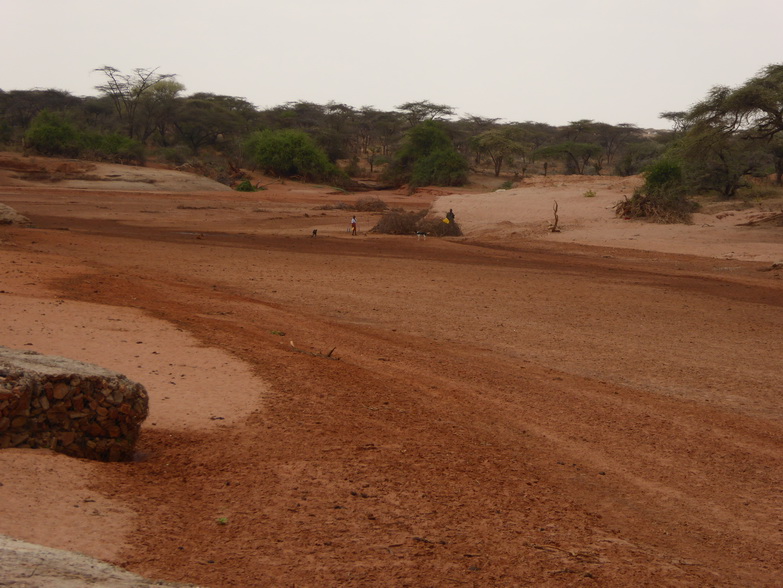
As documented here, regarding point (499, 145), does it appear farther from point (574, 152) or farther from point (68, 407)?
point (68, 407)

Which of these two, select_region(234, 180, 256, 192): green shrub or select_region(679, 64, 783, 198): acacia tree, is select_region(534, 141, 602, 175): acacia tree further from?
select_region(679, 64, 783, 198): acacia tree

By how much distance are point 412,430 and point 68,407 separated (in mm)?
2660

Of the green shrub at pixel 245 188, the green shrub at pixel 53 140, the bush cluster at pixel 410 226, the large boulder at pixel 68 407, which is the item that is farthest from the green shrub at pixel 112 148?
the large boulder at pixel 68 407

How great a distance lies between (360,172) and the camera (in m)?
67.0

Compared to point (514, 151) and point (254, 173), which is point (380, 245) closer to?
point (254, 173)

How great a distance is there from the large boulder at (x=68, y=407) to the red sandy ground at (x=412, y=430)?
0.76 ft

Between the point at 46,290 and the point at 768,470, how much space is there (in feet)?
29.0

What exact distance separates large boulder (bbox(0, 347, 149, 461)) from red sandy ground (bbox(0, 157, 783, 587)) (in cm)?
23

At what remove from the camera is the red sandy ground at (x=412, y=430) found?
13.6 feet

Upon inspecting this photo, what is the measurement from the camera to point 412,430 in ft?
21.0

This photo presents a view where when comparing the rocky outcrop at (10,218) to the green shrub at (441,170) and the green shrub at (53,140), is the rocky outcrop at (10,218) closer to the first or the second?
the green shrub at (53,140)

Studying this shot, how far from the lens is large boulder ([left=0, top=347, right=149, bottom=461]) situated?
180 inches

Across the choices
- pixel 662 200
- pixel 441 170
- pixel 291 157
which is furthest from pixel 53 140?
pixel 662 200

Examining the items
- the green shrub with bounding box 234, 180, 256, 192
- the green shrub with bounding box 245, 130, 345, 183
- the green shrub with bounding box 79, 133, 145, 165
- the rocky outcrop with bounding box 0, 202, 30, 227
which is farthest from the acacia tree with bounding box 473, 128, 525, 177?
the rocky outcrop with bounding box 0, 202, 30, 227
